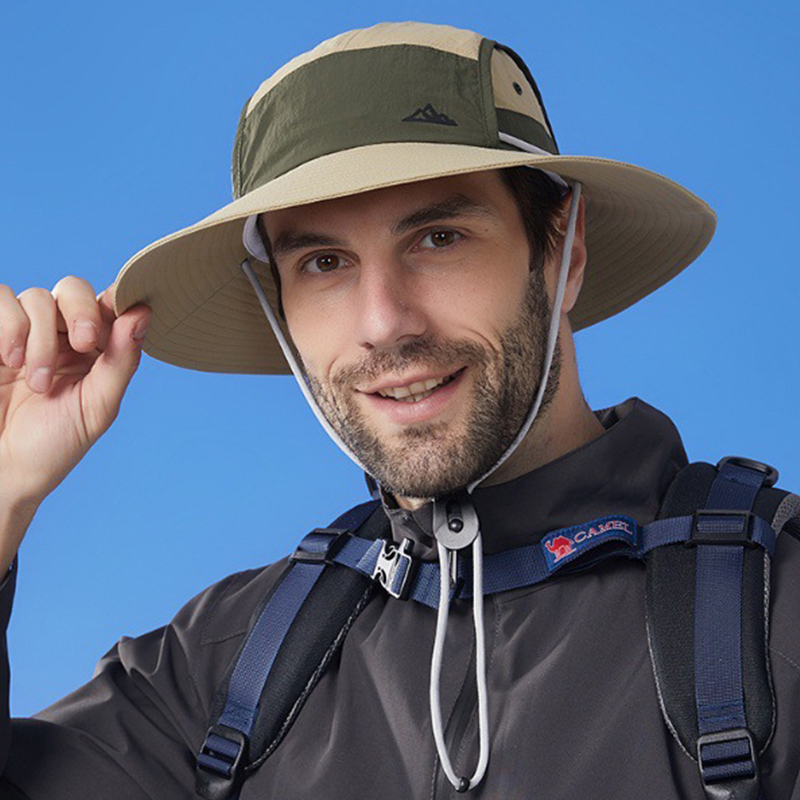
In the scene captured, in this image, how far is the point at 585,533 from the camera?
7.02 ft

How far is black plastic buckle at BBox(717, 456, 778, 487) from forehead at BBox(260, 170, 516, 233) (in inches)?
22.8

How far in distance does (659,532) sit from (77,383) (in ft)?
3.51

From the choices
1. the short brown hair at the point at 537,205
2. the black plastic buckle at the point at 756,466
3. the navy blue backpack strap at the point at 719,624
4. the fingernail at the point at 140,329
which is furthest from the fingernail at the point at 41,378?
the black plastic buckle at the point at 756,466

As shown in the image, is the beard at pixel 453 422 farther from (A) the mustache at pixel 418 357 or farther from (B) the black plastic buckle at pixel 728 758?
(B) the black plastic buckle at pixel 728 758

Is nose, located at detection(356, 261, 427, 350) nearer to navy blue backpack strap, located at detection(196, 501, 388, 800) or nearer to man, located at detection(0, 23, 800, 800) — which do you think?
man, located at detection(0, 23, 800, 800)

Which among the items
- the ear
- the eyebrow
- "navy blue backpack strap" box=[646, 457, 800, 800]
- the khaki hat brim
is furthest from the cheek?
"navy blue backpack strap" box=[646, 457, 800, 800]

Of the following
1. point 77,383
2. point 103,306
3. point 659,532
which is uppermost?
point 103,306

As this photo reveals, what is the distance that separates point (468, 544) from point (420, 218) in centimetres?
56

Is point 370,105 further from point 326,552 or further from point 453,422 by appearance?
point 326,552

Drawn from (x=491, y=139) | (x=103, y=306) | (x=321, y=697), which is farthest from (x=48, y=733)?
(x=491, y=139)

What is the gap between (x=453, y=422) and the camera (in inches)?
86.2

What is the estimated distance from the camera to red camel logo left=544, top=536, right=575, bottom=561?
215 centimetres

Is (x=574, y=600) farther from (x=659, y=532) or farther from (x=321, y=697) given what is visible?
(x=321, y=697)

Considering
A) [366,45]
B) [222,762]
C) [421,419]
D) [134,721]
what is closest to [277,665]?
[222,762]
